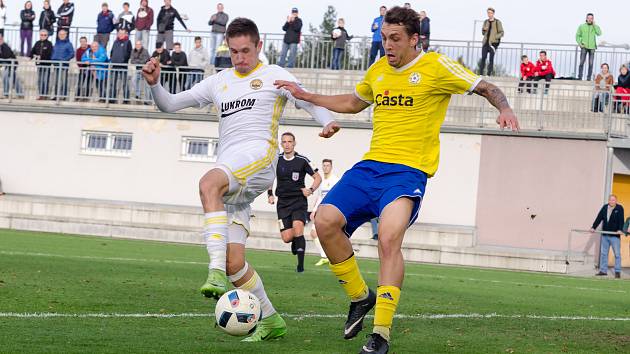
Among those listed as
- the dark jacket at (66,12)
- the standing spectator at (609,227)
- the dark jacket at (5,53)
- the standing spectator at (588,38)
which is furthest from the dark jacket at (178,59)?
the standing spectator at (609,227)

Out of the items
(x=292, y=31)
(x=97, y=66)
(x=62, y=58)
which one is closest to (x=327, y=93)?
(x=292, y=31)

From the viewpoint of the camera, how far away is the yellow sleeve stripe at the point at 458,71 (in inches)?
329

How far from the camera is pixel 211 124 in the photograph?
107 ft

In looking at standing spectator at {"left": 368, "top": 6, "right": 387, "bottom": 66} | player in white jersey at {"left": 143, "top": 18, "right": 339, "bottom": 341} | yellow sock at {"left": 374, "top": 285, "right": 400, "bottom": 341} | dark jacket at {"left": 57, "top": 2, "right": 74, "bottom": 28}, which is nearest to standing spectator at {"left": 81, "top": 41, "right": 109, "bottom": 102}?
dark jacket at {"left": 57, "top": 2, "right": 74, "bottom": 28}

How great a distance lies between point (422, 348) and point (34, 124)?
27479mm

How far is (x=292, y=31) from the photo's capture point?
33469 millimetres

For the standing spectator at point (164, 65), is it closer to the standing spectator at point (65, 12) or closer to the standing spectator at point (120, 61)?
the standing spectator at point (120, 61)

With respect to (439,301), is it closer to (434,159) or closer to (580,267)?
(434,159)

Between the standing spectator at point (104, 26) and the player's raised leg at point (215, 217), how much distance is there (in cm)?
2649

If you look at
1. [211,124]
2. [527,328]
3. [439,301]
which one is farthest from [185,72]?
[527,328]

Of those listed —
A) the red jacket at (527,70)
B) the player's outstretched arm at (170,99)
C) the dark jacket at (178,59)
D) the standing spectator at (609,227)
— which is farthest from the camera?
the dark jacket at (178,59)

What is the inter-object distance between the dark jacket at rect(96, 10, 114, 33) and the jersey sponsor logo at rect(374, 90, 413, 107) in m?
26.8

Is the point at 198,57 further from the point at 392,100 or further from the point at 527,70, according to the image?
the point at 392,100

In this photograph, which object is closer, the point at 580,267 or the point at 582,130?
the point at 580,267
